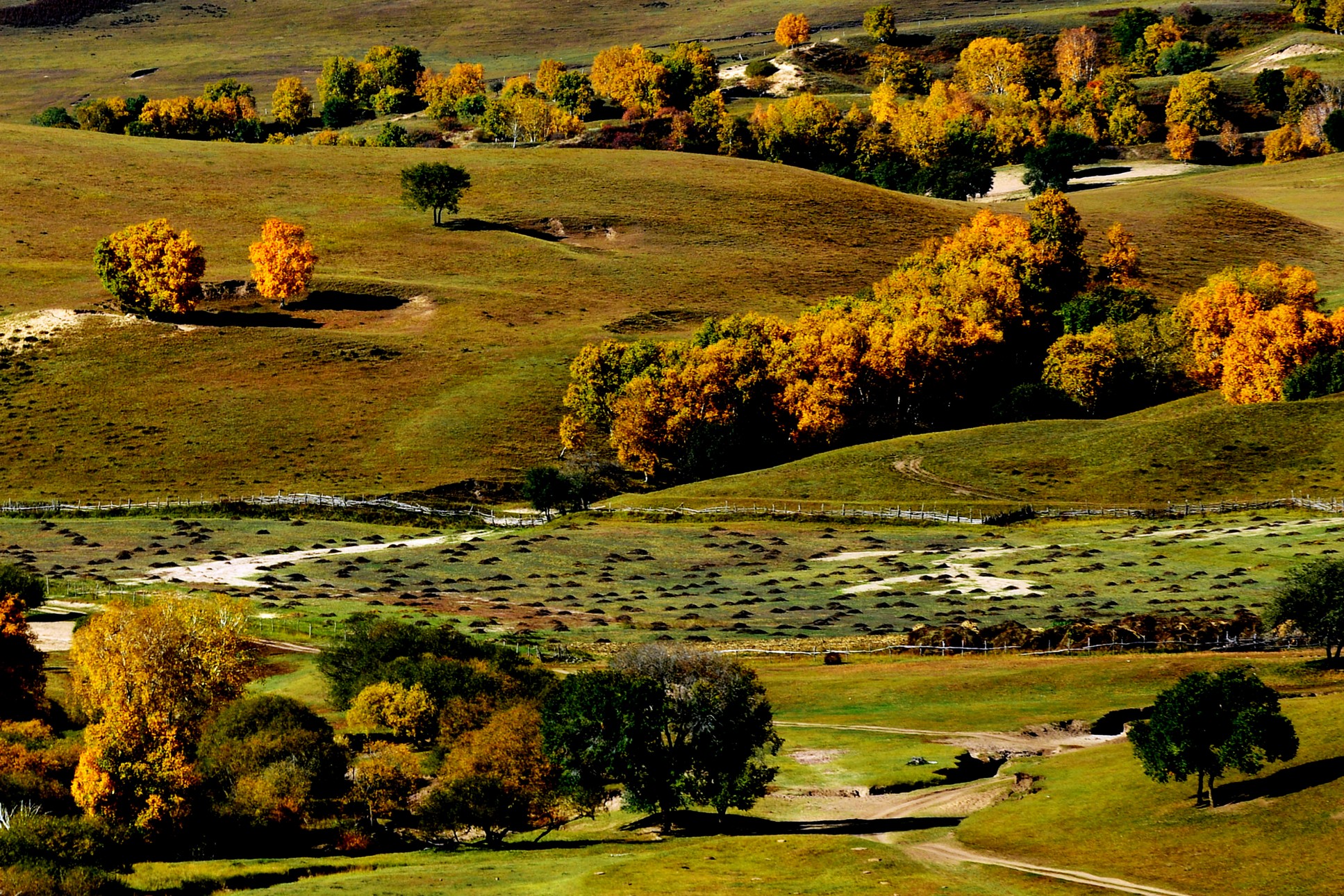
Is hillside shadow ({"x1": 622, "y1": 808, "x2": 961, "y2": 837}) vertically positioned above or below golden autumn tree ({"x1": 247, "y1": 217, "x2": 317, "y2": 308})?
below

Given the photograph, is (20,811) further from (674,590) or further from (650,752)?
(674,590)

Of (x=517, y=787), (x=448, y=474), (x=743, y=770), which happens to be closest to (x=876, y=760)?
(x=743, y=770)

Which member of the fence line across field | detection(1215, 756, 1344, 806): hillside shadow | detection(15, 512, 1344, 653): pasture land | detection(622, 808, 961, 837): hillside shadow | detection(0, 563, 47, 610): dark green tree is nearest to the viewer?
detection(1215, 756, 1344, 806): hillside shadow

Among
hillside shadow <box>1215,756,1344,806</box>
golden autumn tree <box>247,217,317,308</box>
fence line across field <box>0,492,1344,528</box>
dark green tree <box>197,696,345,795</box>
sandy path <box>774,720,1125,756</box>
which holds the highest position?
golden autumn tree <box>247,217,317,308</box>

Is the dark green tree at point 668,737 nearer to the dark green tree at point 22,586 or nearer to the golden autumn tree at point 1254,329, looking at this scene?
the dark green tree at point 22,586

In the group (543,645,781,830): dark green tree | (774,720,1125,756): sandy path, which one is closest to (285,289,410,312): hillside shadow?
(774,720,1125,756): sandy path

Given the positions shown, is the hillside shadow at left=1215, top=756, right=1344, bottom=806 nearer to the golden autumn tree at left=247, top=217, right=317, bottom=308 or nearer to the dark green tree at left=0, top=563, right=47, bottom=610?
the dark green tree at left=0, top=563, right=47, bottom=610

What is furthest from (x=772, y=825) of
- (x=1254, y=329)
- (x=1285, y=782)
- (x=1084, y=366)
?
(x=1084, y=366)
